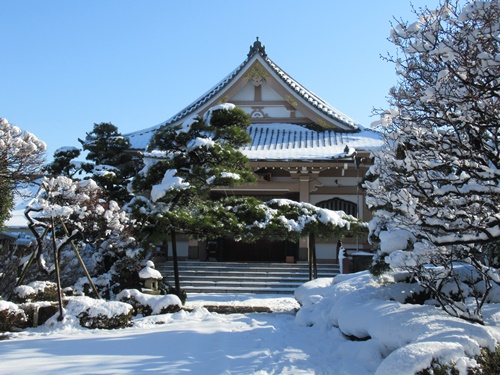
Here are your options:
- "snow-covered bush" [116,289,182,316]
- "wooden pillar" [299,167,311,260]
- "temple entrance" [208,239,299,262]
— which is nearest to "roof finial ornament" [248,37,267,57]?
"wooden pillar" [299,167,311,260]

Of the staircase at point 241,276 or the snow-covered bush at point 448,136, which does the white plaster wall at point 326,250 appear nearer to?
the staircase at point 241,276

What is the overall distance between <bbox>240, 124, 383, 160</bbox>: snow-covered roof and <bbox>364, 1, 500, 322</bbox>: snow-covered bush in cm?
1060

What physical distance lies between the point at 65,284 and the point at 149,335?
17.5 ft

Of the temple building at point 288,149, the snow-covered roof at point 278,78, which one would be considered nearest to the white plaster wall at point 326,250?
the temple building at point 288,149

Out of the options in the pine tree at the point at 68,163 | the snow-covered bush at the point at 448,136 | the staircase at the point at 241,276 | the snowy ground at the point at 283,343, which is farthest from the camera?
the pine tree at the point at 68,163

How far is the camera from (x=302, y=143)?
18.6 meters

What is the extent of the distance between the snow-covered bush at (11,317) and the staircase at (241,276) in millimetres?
6439

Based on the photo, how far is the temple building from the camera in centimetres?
1744

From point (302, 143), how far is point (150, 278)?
9.11m

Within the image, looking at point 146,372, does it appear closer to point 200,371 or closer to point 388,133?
point 200,371

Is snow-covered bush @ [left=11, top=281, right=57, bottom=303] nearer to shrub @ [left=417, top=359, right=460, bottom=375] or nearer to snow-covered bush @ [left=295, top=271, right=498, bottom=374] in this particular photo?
snow-covered bush @ [left=295, top=271, right=498, bottom=374]

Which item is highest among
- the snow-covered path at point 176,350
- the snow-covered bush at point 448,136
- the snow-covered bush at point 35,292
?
the snow-covered bush at point 448,136

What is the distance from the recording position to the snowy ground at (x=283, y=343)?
202 inches

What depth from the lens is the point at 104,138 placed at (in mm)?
18328
